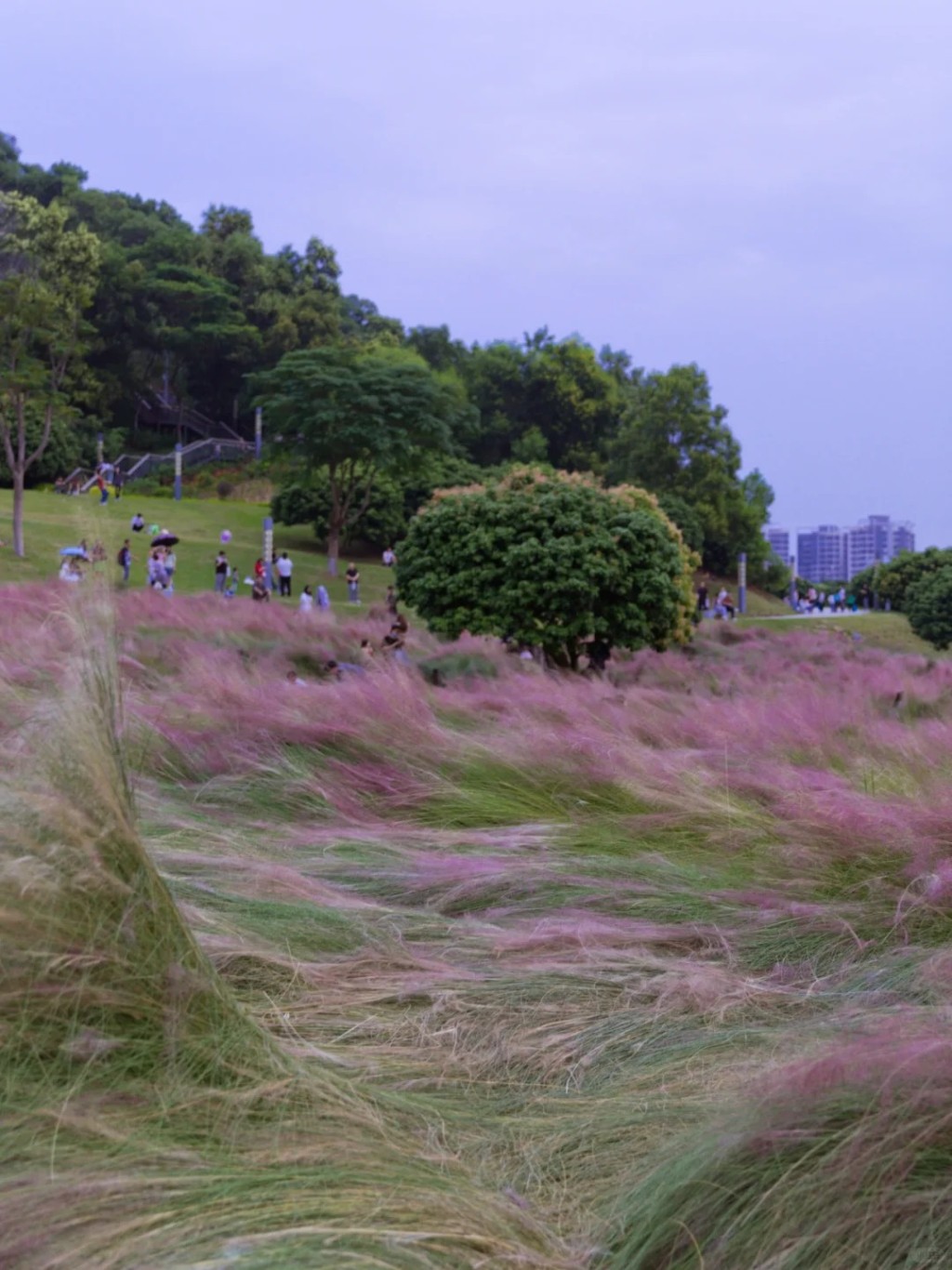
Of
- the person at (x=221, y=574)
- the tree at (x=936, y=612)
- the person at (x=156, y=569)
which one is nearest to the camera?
the person at (x=156, y=569)

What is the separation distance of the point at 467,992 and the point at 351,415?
37.7 meters

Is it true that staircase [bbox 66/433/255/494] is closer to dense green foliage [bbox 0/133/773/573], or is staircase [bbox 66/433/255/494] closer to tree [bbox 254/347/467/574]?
dense green foliage [bbox 0/133/773/573]

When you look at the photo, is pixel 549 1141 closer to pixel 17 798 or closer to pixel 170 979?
pixel 170 979

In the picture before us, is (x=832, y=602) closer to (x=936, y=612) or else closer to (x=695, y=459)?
(x=695, y=459)

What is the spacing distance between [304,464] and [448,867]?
3822 centimetres

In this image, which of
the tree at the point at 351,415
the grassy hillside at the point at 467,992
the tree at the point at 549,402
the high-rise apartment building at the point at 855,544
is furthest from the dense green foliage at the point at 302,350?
the high-rise apartment building at the point at 855,544

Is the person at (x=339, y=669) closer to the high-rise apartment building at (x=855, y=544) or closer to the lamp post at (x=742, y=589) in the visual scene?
the lamp post at (x=742, y=589)

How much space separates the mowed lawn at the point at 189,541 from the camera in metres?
33.0

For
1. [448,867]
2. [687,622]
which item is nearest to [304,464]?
[687,622]

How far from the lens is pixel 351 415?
3969 cm

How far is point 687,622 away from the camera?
588 inches

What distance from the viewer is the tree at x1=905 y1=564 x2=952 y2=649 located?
104ft

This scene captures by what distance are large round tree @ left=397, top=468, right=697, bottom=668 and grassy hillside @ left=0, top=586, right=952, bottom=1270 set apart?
782 cm

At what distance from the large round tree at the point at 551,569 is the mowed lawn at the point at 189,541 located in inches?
604
